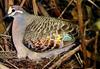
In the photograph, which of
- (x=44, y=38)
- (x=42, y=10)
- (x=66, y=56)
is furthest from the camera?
(x=42, y=10)

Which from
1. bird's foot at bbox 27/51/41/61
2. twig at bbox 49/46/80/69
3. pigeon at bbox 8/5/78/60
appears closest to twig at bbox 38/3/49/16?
pigeon at bbox 8/5/78/60

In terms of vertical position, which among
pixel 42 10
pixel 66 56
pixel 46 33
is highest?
pixel 42 10

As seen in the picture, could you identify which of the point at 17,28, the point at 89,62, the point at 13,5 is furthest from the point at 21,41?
the point at 89,62

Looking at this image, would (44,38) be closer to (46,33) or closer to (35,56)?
(46,33)

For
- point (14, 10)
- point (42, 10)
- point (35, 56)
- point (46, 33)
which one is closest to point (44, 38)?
point (46, 33)

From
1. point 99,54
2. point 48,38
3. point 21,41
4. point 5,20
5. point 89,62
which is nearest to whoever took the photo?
point 99,54

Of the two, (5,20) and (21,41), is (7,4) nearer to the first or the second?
(5,20)

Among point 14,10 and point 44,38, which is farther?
point 14,10

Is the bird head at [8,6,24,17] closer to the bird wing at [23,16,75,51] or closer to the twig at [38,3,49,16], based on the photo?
the twig at [38,3,49,16]
